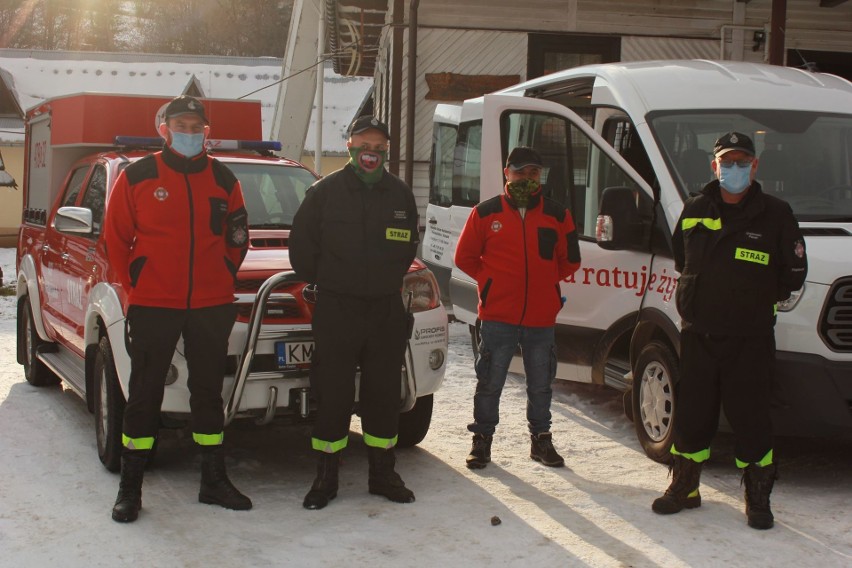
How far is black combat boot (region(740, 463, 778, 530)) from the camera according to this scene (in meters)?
5.02

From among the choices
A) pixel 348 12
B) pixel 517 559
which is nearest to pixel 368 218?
pixel 517 559

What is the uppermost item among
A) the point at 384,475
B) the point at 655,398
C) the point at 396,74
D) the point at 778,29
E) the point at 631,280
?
the point at 778,29

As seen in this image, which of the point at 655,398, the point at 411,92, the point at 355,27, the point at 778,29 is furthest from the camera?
the point at 355,27

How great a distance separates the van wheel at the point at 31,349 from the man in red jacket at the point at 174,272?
3.31 meters

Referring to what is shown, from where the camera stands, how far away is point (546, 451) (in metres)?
6.16

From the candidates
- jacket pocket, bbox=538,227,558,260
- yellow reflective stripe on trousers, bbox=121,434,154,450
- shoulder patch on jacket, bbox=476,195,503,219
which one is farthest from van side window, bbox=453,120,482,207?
yellow reflective stripe on trousers, bbox=121,434,154,450

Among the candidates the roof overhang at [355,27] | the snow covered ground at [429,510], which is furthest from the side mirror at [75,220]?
the roof overhang at [355,27]

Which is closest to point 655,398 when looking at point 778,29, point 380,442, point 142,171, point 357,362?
point 380,442

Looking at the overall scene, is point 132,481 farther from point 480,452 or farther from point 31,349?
point 31,349

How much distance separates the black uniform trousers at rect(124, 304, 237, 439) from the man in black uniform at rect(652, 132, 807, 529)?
2163 mm

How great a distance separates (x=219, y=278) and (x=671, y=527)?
238 cm

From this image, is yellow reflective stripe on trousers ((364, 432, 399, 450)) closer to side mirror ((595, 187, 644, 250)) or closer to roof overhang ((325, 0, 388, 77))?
side mirror ((595, 187, 644, 250))

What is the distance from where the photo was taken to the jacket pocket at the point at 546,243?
6.02 m

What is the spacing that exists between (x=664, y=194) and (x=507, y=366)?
4.37ft
